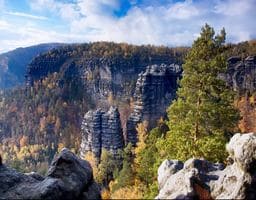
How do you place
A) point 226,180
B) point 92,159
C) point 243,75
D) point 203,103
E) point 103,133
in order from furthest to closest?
point 243,75
point 103,133
point 92,159
point 203,103
point 226,180

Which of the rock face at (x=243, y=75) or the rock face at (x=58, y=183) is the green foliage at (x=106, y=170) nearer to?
the rock face at (x=58, y=183)

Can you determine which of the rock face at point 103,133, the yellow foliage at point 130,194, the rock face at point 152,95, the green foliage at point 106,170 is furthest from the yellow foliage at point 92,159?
the yellow foliage at point 130,194

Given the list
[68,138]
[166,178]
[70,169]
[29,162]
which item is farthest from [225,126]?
[68,138]

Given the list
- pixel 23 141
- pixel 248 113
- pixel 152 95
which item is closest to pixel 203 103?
pixel 152 95

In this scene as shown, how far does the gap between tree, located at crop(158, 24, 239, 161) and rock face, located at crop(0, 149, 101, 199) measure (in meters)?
9.34

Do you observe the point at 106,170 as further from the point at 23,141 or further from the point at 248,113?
the point at 23,141

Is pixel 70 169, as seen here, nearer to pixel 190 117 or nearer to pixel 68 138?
pixel 190 117

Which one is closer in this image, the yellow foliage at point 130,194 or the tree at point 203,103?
the tree at point 203,103

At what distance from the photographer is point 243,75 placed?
156 m

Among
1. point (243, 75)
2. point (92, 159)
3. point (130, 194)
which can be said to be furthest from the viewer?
point (243, 75)

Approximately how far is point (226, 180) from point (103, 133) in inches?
3588

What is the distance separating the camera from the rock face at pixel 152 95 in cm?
11581

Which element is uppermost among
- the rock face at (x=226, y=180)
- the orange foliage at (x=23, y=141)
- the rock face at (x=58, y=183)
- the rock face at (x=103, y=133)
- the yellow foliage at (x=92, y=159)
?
the rock face at (x=226, y=180)

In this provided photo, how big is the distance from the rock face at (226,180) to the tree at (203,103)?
9.53 m
